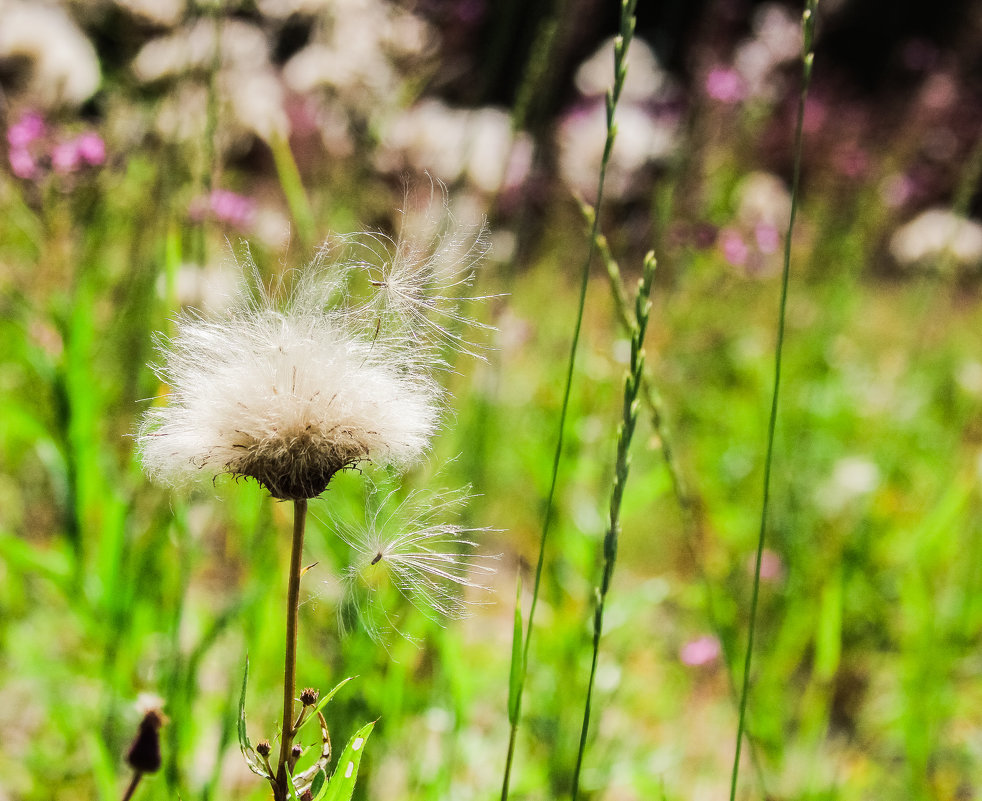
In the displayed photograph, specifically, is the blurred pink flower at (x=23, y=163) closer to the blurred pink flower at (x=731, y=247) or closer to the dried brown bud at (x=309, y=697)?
the dried brown bud at (x=309, y=697)

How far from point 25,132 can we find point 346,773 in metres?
1.22

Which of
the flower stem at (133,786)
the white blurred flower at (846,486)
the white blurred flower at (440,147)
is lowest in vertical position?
the flower stem at (133,786)

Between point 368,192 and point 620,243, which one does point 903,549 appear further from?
point 368,192

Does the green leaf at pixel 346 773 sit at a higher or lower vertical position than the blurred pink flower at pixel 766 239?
lower

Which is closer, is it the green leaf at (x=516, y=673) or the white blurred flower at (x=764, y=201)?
the green leaf at (x=516, y=673)

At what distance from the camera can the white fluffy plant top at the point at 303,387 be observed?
0.42 meters

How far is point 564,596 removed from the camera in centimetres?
131

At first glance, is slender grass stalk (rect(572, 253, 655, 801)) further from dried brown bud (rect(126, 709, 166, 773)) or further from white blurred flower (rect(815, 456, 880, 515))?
white blurred flower (rect(815, 456, 880, 515))

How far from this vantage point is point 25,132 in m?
1.21

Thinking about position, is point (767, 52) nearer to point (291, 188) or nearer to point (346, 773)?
point (291, 188)

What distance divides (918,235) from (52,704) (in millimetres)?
3759

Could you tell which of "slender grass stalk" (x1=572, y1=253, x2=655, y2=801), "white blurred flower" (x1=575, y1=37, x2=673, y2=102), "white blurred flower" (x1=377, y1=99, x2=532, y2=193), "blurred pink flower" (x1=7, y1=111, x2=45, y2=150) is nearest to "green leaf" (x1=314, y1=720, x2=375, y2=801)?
"slender grass stalk" (x1=572, y1=253, x2=655, y2=801)

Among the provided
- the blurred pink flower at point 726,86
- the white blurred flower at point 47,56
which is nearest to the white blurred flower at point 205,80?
the white blurred flower at point 47,56

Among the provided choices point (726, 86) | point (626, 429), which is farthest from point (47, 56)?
point (626, 429)
